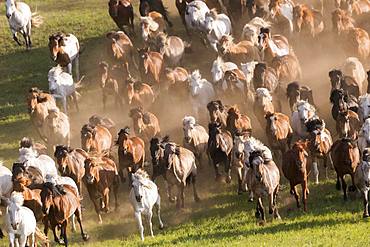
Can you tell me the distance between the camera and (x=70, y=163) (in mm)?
24641

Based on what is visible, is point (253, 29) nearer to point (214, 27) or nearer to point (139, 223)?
point (214, 27)

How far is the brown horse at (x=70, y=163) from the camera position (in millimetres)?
Result: 24531

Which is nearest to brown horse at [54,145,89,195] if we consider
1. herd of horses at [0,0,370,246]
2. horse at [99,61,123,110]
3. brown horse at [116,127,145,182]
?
herd of horses at [0,0,370,246]

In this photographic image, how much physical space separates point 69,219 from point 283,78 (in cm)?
1054

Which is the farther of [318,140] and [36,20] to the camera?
[36,20]

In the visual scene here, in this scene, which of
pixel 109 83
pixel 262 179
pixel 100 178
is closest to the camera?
pixel 262 179

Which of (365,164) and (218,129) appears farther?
(218,129)

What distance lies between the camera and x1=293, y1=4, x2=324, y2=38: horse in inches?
1368

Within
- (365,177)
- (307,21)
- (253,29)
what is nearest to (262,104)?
(365,177)

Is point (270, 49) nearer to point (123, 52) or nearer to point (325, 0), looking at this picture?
point (123, 52)

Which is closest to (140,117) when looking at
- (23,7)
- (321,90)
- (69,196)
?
(69,196)

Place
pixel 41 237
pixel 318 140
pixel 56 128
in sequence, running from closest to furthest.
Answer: pixel 41 237 < pixel 318 140 < pixel 56 128

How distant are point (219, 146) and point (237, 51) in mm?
8076

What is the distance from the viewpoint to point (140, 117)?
90.4 ft
